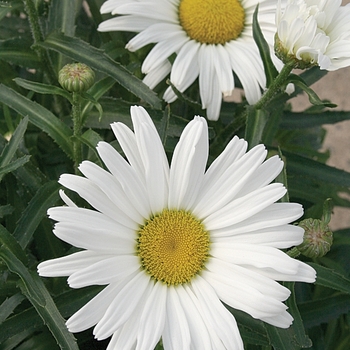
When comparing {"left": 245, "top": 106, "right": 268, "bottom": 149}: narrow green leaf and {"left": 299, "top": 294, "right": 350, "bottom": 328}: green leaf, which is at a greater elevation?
{"left": 245, "top": 106, "right": 268, "bottom": 149}: narrow green leaf

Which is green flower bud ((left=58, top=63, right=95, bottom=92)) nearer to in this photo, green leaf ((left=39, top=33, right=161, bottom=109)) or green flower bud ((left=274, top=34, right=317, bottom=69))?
green leaf ((left=39, top=33, right=161, bottom=109))

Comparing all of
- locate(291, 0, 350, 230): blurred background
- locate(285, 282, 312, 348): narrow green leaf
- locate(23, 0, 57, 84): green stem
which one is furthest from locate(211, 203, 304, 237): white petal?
locate(291, 0, 350, 230): blurred background

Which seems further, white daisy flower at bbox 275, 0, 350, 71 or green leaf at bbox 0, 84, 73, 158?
green leaf at bbox 0, 84, 73, 158

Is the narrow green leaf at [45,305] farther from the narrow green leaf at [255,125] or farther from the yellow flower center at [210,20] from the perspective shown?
the yellow flower center at [210,20]

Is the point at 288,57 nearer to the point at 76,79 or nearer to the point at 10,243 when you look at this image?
the point at 76,79

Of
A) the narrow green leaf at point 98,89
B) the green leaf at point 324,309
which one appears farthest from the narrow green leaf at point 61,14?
the green leaf at point 324,309

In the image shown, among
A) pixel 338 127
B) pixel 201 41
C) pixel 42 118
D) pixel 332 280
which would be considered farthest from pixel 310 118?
pixel 338 127

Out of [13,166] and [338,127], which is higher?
[13,166]
